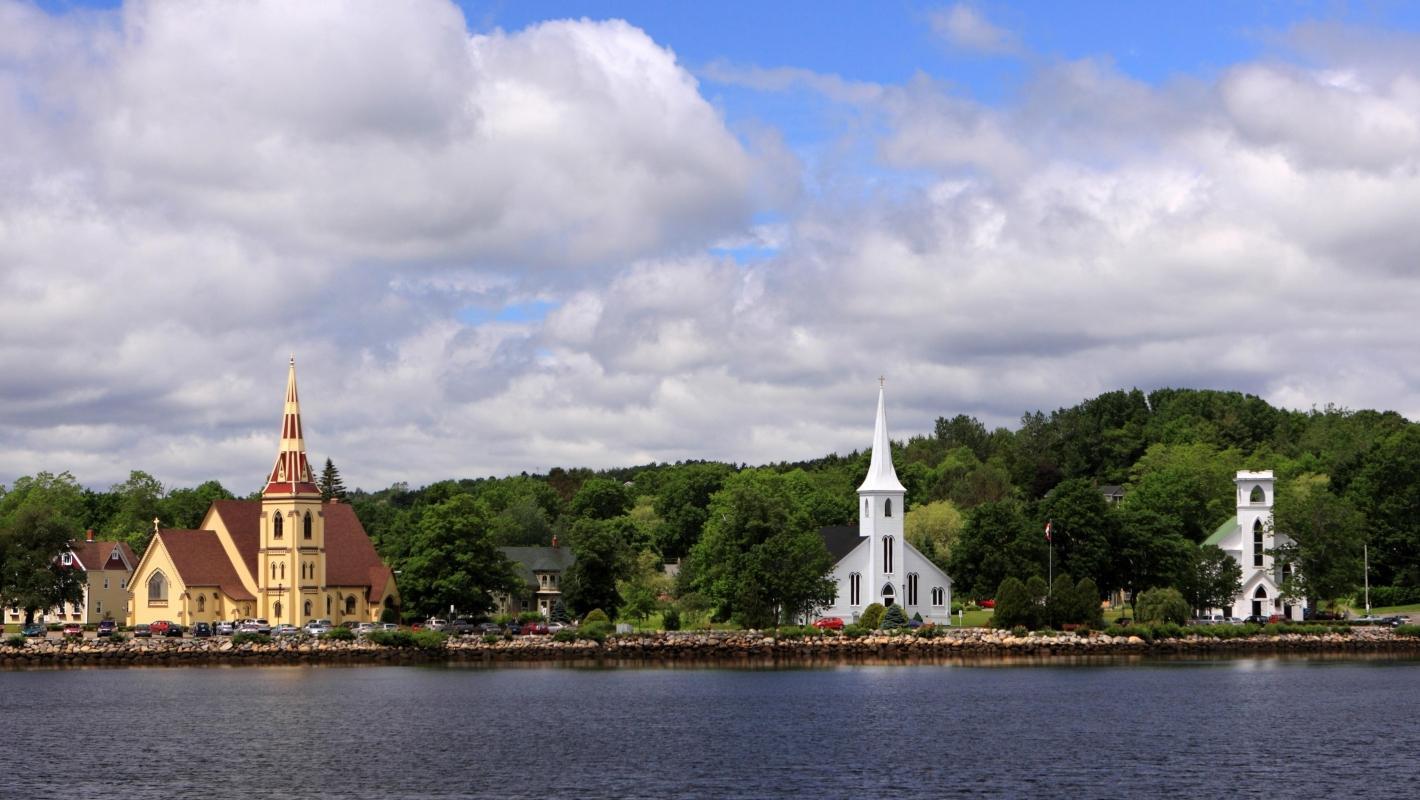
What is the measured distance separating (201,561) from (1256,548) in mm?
67865

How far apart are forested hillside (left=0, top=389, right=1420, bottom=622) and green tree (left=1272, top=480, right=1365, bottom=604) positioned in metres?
0.14

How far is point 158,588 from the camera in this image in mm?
104938

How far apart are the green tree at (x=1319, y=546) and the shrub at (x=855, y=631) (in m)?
28.1

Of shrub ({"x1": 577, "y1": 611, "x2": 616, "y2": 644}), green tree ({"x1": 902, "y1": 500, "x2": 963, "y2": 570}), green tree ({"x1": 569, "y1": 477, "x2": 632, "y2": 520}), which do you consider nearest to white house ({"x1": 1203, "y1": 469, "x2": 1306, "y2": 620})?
green tree ({"x1": 902, "y1": 500, "x2": 963, "y2": 570})

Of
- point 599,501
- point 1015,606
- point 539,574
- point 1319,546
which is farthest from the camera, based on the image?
point 599,501

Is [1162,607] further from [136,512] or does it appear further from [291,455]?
[136,512]

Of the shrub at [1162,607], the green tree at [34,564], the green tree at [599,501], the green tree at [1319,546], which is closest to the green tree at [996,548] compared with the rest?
the shrub at [1162,607]

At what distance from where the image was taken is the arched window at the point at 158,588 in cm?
10475

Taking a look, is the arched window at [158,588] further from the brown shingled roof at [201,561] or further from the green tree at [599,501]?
the green tree at [599,501]

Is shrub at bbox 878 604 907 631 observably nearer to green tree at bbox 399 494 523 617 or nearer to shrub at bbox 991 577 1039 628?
shrub at bbox 991 577 1039 628

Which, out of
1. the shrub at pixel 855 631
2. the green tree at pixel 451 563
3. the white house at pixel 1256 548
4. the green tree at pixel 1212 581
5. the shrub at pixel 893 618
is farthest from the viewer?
the white house at pixel 1256 548

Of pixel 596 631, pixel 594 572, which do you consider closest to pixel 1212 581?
pixel 594 572

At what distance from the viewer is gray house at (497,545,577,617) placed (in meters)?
125

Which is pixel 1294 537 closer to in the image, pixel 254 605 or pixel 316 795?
pixel 254 605
